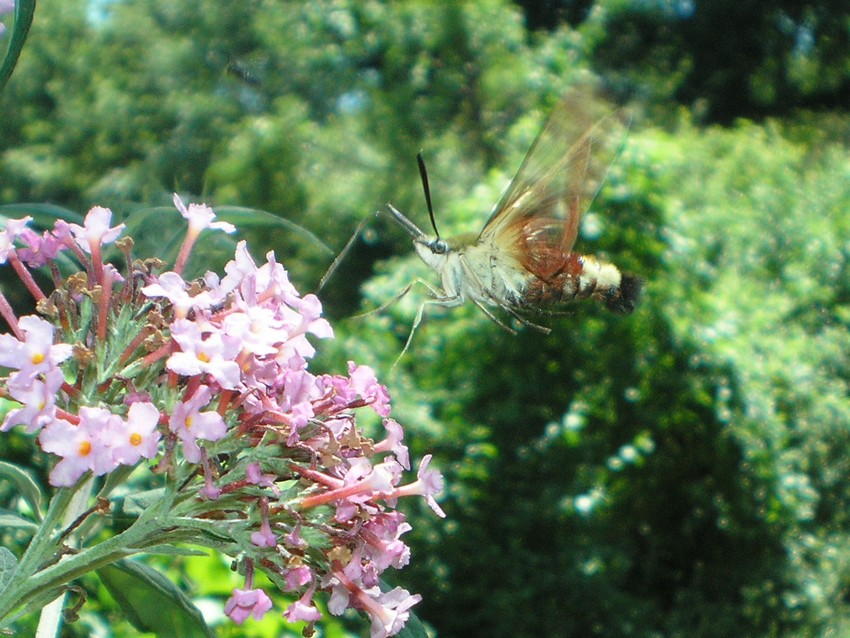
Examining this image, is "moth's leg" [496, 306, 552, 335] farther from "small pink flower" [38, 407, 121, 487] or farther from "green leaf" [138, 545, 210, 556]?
"small pink flower" [38, 407, 121, 487]

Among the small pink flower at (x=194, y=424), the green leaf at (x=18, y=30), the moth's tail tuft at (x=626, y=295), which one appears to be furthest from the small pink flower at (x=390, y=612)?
the moth's tail tuft at (x=626, y=295)

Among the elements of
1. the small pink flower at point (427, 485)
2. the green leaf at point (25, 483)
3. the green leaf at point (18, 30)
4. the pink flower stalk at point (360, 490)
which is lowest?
the green leaf at point (25, 483)

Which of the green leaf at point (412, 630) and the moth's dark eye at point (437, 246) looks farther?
the moth's dark eye at point (437, 246)

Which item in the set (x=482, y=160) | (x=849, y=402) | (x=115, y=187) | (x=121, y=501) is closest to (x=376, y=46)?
(x=482, y=160)

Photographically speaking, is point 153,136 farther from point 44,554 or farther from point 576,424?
point 44,554

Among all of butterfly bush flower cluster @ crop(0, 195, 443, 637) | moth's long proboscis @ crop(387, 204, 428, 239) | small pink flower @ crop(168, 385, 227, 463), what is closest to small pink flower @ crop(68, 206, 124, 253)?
butterfly bush flower cluster @ crop(0, 195, 443, 637)

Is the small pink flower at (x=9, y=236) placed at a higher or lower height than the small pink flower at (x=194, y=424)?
higher

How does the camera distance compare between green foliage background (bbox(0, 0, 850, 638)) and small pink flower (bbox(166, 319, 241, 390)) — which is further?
green foliage background (bbox(0, 0, 850, 638))

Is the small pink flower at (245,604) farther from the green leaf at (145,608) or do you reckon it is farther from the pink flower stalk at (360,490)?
the green leaf at (145,608)
